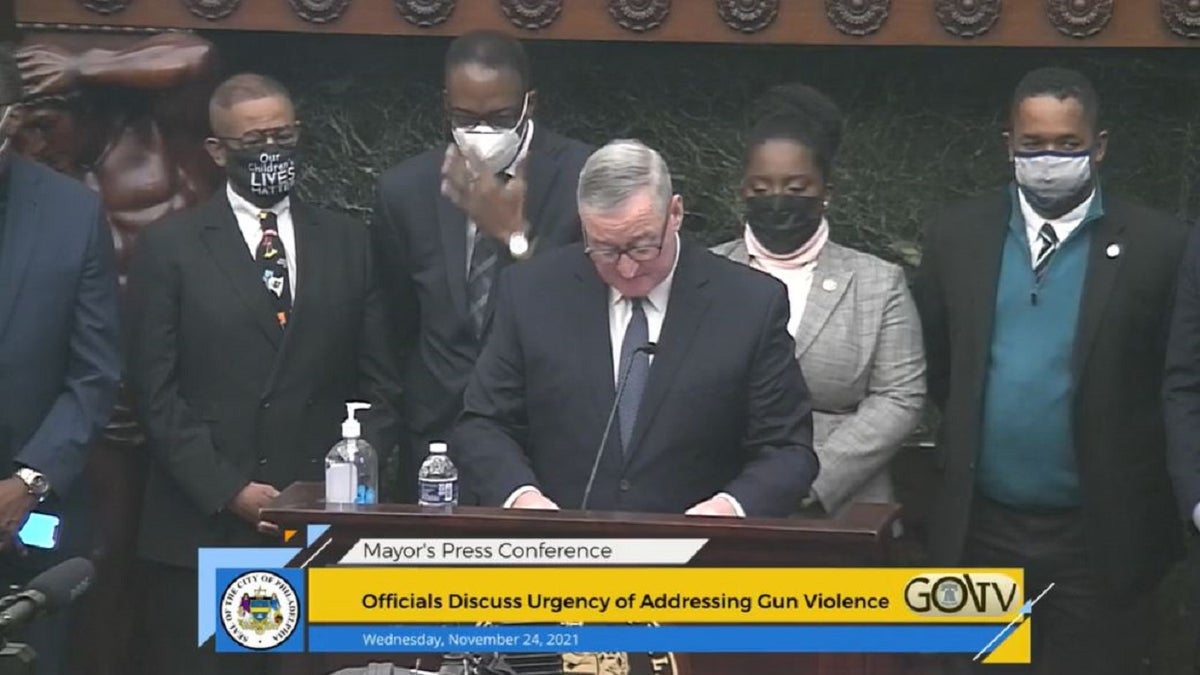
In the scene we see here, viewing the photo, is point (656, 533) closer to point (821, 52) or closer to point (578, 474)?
point (578, 474)

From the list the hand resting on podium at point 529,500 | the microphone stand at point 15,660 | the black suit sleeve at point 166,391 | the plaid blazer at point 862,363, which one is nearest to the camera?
the microphone stand at point 15,660

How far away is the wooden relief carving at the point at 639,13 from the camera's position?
20.0ft

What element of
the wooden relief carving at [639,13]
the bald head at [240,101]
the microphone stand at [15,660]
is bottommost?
the microphone stand at [15,660]

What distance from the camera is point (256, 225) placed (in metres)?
5.42

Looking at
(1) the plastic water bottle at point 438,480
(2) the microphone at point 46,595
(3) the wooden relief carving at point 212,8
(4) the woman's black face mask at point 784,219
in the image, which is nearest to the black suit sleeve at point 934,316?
(4) the woman's black face mask at point 784,219

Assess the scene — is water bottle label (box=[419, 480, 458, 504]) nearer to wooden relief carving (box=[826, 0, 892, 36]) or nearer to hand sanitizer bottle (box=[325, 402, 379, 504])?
hand sanitizer bottle (box=[325, 402, 379, 504])

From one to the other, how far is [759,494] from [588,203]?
655 mm

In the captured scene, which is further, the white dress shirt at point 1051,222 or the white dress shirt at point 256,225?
the white dress shirt at point 256,225

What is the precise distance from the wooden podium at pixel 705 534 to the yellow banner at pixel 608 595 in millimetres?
28

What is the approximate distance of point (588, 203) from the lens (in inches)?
175

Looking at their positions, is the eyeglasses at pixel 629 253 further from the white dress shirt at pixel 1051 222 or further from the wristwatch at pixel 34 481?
the wristwatch at pixel 34 481

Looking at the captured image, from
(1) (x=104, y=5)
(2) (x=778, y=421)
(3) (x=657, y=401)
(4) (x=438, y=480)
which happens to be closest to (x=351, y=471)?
(4) (x=438, y=480)

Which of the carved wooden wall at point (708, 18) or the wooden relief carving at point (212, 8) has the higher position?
the wooden relief carving at point (212, 8)

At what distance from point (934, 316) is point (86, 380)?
6.42ft
